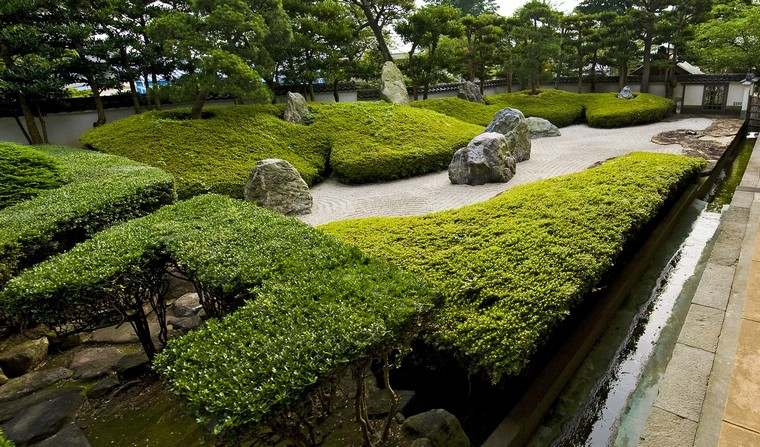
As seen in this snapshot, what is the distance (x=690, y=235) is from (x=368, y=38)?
1763 cm

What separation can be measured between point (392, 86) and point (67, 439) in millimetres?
16202

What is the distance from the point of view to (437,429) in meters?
3.12

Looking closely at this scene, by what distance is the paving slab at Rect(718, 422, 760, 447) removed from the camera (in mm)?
2760

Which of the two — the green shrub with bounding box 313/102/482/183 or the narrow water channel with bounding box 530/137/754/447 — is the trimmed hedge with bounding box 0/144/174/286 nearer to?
the green shrub with bounding box 313/102/482/183

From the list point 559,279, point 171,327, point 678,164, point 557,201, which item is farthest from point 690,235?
point 171,327

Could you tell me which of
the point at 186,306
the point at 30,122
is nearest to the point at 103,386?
the point at 186,306

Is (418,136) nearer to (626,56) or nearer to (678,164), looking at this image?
(678,164)

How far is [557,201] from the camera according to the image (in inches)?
235

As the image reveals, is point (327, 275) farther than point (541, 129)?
No

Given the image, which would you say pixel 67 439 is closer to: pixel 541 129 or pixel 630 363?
pixel 630 363

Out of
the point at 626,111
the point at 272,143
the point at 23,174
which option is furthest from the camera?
the point at 626,111

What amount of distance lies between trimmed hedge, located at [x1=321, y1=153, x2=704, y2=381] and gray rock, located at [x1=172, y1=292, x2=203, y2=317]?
2.12 metres

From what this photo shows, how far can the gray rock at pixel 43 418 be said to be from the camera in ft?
11.0

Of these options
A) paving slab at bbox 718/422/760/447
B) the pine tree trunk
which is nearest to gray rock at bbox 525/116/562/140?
paving slab at bbox 718/422/760/447
